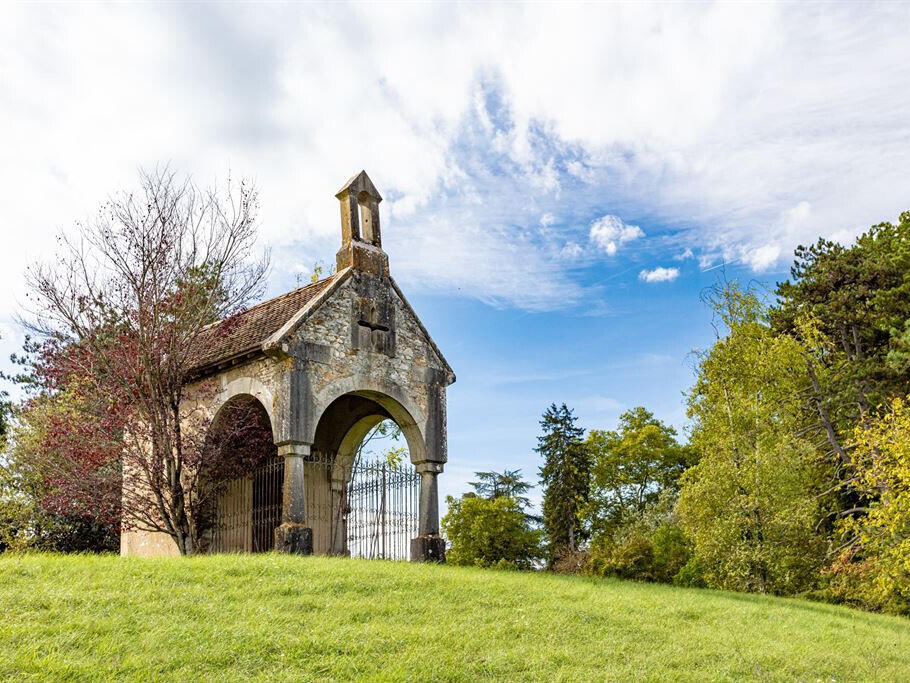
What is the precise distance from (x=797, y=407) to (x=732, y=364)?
4.42 metres

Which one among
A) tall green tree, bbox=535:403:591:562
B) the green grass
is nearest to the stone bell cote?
the green grass

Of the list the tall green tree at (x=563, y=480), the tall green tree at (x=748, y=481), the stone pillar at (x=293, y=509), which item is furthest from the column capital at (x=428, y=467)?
the tall green tree at (x=563, y=480)

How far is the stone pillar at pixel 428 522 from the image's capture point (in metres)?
16.6

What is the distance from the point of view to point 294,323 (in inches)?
611

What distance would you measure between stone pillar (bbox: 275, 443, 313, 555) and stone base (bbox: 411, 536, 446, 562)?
2.42 meters

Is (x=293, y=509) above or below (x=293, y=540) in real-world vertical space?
above

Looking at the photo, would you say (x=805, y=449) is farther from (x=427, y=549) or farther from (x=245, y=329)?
(x=245, y=329)

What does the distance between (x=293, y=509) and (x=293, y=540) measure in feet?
1.86

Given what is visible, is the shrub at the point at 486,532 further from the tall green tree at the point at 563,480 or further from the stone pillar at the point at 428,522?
the stone pillar at the point at 428,522

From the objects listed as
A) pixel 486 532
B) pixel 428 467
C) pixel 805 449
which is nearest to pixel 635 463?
pixel 486 532

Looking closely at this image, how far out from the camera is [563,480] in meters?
38.9

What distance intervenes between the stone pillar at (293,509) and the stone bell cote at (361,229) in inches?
159

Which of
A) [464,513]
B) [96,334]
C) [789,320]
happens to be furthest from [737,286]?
[96,334]

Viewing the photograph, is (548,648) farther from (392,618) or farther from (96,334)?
(96,334)
